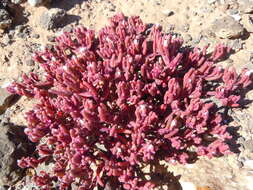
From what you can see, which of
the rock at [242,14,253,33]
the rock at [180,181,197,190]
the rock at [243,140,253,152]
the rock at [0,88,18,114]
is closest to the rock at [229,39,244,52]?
the rock at [242,14,253,33]

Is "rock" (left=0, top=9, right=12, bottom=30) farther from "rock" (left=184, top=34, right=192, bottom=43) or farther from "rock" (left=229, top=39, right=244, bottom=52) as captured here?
"rock" (left=229, top=39, right=244, bottom=52)

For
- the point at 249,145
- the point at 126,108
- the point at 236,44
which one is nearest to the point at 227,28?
the point at 236,44

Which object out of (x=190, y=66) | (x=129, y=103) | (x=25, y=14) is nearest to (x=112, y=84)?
(x=129, y=103)

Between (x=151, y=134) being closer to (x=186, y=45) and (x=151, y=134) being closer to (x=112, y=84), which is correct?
(x=112, y=84)

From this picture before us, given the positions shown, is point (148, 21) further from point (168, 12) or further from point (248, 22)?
point (248, 22)

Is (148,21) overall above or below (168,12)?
below

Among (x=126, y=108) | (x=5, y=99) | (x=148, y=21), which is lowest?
(x=5, y=99)

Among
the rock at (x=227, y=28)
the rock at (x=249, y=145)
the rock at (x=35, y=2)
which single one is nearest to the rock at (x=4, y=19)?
the rock at (x=35, y=2)

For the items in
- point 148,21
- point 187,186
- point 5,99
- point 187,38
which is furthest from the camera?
point 148,21
